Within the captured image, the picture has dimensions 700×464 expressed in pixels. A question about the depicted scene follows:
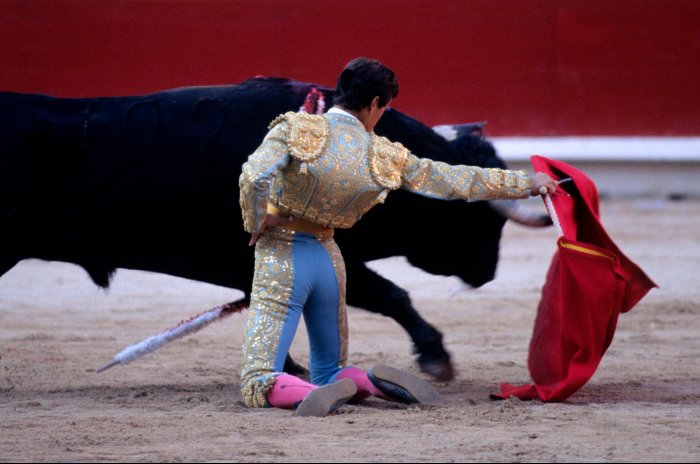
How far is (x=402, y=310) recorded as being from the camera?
11.8ft

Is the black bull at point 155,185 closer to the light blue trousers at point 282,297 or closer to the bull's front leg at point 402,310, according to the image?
the bull's front leg at point 402,310

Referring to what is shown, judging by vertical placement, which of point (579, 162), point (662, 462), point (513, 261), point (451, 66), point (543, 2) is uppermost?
A: point (543, 2)

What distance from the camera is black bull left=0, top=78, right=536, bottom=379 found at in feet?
11.2

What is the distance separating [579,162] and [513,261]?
8.60 ft

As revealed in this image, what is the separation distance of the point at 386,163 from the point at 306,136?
238 mm

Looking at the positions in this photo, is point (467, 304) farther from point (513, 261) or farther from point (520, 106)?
point (520, 106)

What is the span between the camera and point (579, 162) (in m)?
8.98

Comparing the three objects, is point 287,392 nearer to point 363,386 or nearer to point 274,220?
point 363,386

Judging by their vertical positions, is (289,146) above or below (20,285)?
above

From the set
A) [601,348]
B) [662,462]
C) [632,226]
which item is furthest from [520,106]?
[662,462]

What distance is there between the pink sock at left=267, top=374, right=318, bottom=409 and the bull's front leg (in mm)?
567

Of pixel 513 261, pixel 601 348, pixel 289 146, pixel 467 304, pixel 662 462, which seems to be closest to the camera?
pixel 662 462

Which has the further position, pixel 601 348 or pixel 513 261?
pixel 513 261

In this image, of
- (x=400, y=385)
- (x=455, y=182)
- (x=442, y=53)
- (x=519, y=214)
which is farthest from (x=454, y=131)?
(x=442, y=53)
